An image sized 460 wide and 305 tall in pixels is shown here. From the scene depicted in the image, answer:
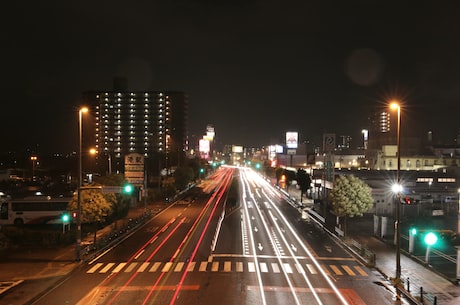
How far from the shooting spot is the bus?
4178cm

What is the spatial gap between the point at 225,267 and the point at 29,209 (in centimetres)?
2528

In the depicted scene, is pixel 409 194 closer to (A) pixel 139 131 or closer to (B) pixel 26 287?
(B) pixel 26 287

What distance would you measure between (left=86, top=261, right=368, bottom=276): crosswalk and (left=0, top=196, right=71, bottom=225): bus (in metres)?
18.6

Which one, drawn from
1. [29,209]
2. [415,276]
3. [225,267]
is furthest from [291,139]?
[415,276]

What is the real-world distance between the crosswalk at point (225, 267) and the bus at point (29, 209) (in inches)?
732

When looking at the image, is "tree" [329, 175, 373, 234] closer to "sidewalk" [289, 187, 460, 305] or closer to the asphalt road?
"sidewalk" [289, 187, 460, 305]

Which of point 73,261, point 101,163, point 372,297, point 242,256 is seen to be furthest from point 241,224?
point 101,163

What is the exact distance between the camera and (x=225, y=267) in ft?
80.1

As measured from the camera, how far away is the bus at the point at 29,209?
1645 inches

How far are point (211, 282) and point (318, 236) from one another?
17531 millimetres

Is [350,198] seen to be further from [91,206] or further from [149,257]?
[91,206]

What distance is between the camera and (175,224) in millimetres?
42062

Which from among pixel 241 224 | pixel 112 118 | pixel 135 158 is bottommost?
pixel 241 224

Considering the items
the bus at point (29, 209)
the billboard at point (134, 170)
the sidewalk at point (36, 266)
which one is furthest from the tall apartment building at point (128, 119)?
the sidewalk at point (36, 266)
